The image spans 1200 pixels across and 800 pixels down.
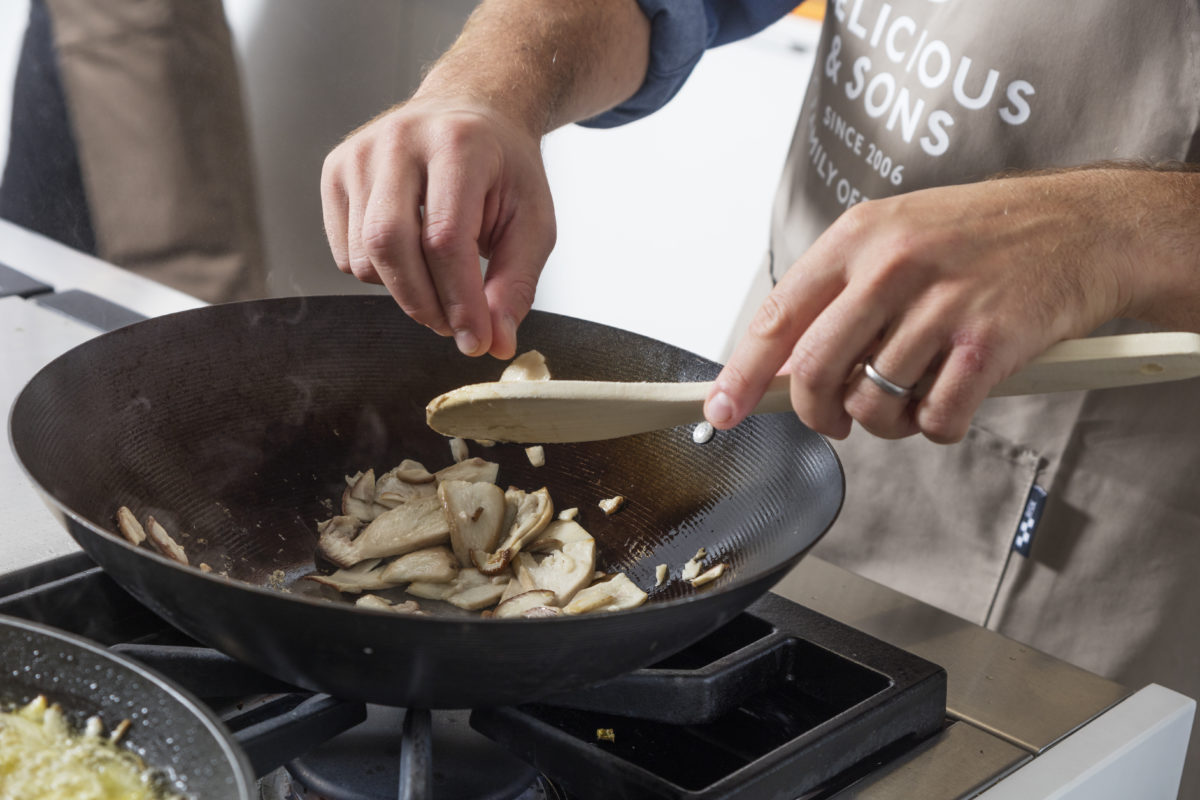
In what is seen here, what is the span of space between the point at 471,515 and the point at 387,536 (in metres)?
0.06

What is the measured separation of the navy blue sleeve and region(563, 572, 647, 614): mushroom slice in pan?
639 millimetres

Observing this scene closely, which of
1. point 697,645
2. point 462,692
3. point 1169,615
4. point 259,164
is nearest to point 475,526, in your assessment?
point 697,645

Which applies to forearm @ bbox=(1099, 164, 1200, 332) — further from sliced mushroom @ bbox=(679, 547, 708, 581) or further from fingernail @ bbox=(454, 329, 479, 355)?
fingernail @ bbox=(454, 329, 479, 355)

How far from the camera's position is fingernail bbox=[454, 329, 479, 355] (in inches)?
29.6

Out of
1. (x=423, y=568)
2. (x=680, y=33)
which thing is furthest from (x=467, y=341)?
(x=680, y=33)

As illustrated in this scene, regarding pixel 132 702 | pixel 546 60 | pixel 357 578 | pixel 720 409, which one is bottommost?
pixel 357 578

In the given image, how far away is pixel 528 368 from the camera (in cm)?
81

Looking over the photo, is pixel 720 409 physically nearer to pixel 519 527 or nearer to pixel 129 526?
pixel 519 527

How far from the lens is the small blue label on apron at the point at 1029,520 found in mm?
1041

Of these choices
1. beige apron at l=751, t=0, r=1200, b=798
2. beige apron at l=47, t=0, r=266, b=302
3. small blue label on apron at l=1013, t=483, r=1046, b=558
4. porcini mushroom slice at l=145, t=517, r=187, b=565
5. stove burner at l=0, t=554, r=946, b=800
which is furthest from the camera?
beige apron at l=47, t=0, r=266, b=302

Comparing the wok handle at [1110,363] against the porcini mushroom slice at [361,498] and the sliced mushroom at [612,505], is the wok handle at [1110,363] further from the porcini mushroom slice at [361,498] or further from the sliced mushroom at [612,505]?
the porcini mushroom slice at [361,498]

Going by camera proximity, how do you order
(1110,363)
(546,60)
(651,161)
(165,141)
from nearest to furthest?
(1110,363) → (546,60) → (165,141) → (651,161)

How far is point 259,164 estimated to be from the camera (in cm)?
141

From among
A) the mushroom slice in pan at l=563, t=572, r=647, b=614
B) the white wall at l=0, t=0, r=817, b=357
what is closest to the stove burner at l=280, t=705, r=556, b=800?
the mushroom slice in pan at l=563, t=572, r=647, b=614
